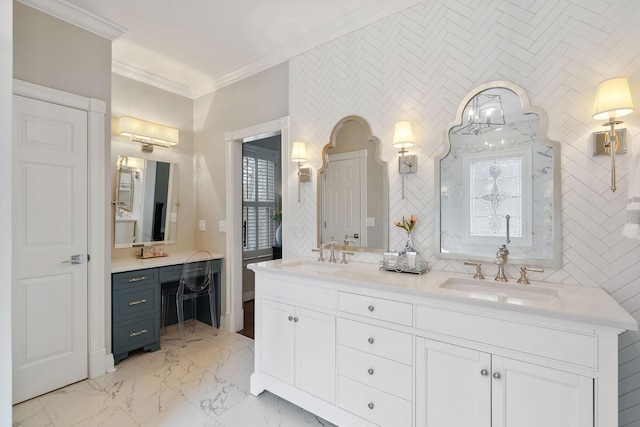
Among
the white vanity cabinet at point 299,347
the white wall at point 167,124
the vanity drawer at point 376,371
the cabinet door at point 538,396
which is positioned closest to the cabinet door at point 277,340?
the white vanity cabinet at point 299,347

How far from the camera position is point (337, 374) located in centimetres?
191

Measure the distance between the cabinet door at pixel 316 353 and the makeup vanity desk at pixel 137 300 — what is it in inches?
65.7

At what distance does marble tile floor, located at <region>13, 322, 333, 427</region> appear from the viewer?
6.62ft

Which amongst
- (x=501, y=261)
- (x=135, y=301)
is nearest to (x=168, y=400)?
(x=135, y=301)

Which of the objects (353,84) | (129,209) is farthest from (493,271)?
(129,209)

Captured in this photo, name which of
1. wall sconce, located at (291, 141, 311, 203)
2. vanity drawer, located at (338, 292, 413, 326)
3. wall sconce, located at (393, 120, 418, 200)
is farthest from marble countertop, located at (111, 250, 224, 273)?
wall sconce, located at (393, 120, 418, 200)

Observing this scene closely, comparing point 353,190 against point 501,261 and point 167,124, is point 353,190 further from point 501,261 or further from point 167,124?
point 167,124

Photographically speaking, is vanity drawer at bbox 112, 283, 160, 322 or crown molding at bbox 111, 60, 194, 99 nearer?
vanity drawer at bbox 112, 283, 160, 322

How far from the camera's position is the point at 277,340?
222cm

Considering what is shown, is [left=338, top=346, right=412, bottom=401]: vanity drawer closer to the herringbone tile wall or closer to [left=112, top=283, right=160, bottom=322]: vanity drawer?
the herringbone tile wall

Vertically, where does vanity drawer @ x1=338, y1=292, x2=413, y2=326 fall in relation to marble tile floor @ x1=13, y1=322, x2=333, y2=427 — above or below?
above

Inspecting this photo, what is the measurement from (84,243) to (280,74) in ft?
7.37

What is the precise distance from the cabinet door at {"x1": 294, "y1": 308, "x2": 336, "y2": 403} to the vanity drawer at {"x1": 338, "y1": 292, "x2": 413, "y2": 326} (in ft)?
0.49

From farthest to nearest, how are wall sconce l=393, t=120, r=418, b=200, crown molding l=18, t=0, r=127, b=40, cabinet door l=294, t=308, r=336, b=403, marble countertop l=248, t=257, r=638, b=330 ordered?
crown molding l=18, t=0, r=127, b=40 < wall sconce l=393, t=120, r=418, b=200 < cabinet door l=294, t=308, r=336, b=403 < marble countertop l=248, t=257, r=638, b=330
